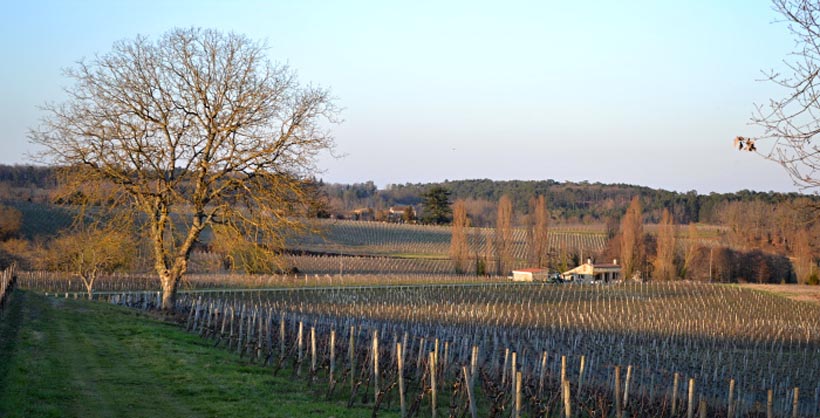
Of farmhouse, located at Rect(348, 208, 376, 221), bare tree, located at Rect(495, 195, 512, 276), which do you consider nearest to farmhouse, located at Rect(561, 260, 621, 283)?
bare tree, located at Rect(495, 195, 512, 276)

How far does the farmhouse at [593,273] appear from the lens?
65.6m

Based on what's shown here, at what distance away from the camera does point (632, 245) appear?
2653 inches

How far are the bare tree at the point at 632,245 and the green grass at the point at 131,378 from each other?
54850mm

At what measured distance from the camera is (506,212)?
68625mm

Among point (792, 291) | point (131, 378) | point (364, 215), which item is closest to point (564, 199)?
point (364, 215)

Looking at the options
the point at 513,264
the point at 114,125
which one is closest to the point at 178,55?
the point at 114,125

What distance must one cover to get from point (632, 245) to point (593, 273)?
4582mm

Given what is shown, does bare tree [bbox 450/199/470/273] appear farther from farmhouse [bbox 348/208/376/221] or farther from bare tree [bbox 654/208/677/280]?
farmhouse [bbox 348/208/376/221]

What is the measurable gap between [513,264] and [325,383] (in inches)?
2157

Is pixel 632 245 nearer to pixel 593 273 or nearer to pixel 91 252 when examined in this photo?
pixel 593 273

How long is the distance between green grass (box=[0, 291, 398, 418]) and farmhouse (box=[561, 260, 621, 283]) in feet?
169

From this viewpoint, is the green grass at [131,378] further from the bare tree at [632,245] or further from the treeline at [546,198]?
the treeline at [546,198]

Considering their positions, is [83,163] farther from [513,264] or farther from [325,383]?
[513,264]

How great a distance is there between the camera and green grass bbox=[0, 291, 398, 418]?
1011 cm
